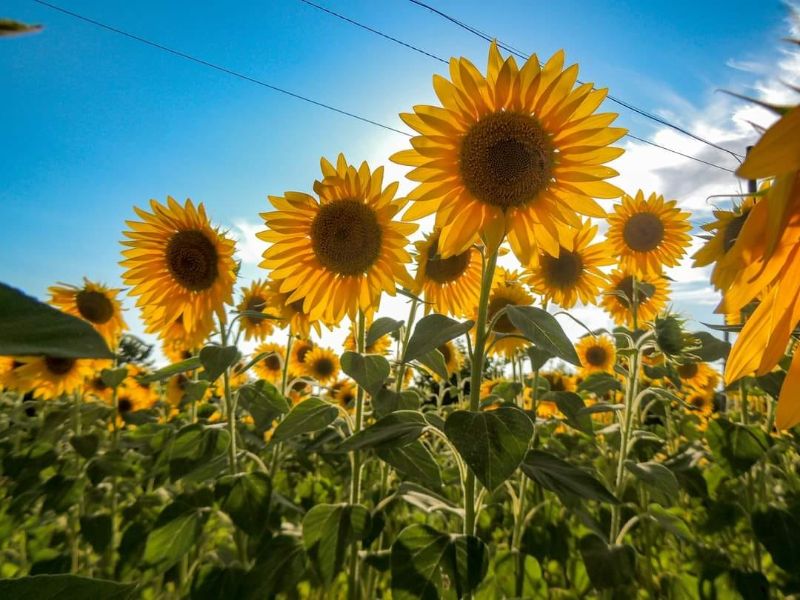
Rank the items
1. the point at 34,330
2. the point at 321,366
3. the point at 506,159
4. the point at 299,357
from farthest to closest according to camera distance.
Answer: the point at 299,357, the point at 321,366, the point at 506,159, the point at 34,330

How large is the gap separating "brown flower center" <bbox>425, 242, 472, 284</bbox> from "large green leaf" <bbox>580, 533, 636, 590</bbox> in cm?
111

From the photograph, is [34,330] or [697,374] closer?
[34,330]

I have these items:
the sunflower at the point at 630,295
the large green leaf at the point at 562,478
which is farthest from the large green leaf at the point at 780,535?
the sunflower at the point at 630,295

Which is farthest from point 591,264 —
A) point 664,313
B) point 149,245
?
point 149,245

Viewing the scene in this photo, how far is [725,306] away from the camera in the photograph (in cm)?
49

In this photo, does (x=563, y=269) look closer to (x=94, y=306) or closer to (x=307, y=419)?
(x=307, y=419)

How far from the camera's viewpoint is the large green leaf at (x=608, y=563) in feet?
4.62

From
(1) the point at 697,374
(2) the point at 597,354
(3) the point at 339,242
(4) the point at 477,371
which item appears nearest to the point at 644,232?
(2) the point at 597,354

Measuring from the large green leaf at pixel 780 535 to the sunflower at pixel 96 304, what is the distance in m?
2.87

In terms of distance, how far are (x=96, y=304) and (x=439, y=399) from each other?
1.94 meters

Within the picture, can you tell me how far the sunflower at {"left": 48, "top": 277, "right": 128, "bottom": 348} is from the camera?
2854mm

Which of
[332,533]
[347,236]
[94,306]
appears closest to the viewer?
[332,533]

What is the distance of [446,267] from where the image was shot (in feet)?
7.13

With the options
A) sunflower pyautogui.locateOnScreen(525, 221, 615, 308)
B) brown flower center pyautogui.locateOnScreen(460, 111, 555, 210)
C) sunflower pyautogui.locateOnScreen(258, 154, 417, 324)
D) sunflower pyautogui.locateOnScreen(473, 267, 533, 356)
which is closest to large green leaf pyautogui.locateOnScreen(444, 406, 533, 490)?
brown flower center pyautogui.locateOnScreen(460, 111, 555, 210)
